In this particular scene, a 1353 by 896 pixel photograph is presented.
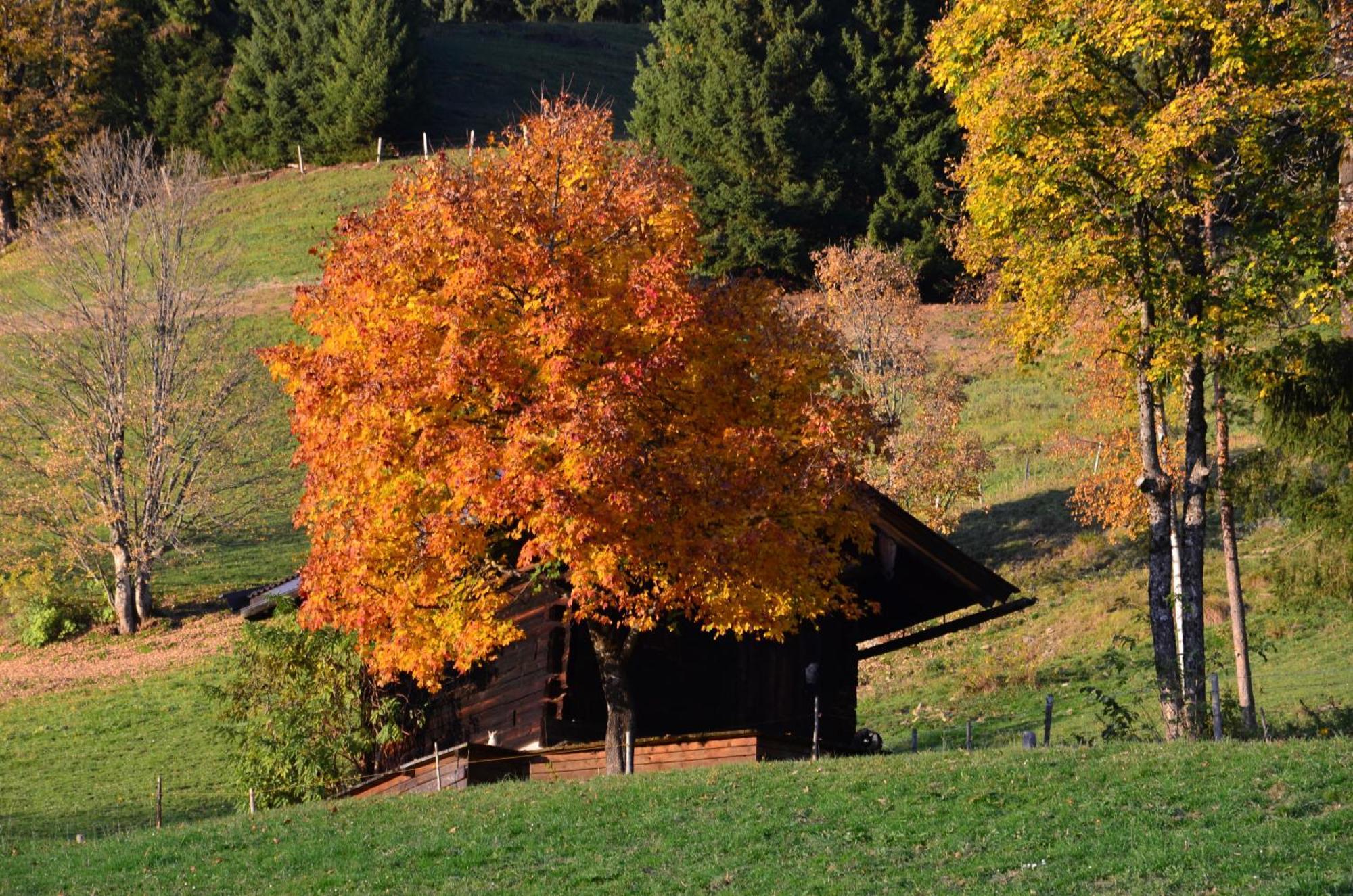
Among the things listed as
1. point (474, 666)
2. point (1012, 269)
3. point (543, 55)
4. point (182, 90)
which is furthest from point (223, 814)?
point (543, 55)

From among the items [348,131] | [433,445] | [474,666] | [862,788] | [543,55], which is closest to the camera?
[862,788]

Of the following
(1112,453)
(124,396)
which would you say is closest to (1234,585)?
(1112,453)

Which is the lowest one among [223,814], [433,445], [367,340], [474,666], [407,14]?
[223,814]

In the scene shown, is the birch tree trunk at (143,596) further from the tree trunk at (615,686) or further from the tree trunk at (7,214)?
the tree trunk at (7,214)

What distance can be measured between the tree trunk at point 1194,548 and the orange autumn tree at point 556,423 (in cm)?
470

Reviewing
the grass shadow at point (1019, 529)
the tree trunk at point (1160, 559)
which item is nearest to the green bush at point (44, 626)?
the grass shadow at point (1019, 529)

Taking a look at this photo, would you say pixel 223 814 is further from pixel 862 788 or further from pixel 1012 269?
pixel 1012 269

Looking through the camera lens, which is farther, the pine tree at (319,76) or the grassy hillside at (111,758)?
the pine tree at (319,76)

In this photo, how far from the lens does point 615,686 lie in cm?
2378

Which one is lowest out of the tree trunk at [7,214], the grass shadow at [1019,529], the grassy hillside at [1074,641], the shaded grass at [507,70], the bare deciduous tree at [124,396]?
the grassy hillside at [1074,641]

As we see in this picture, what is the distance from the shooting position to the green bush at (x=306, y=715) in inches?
1103

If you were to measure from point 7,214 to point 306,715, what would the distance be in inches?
2704

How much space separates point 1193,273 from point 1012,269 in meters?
2.65

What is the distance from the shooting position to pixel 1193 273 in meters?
22.1
